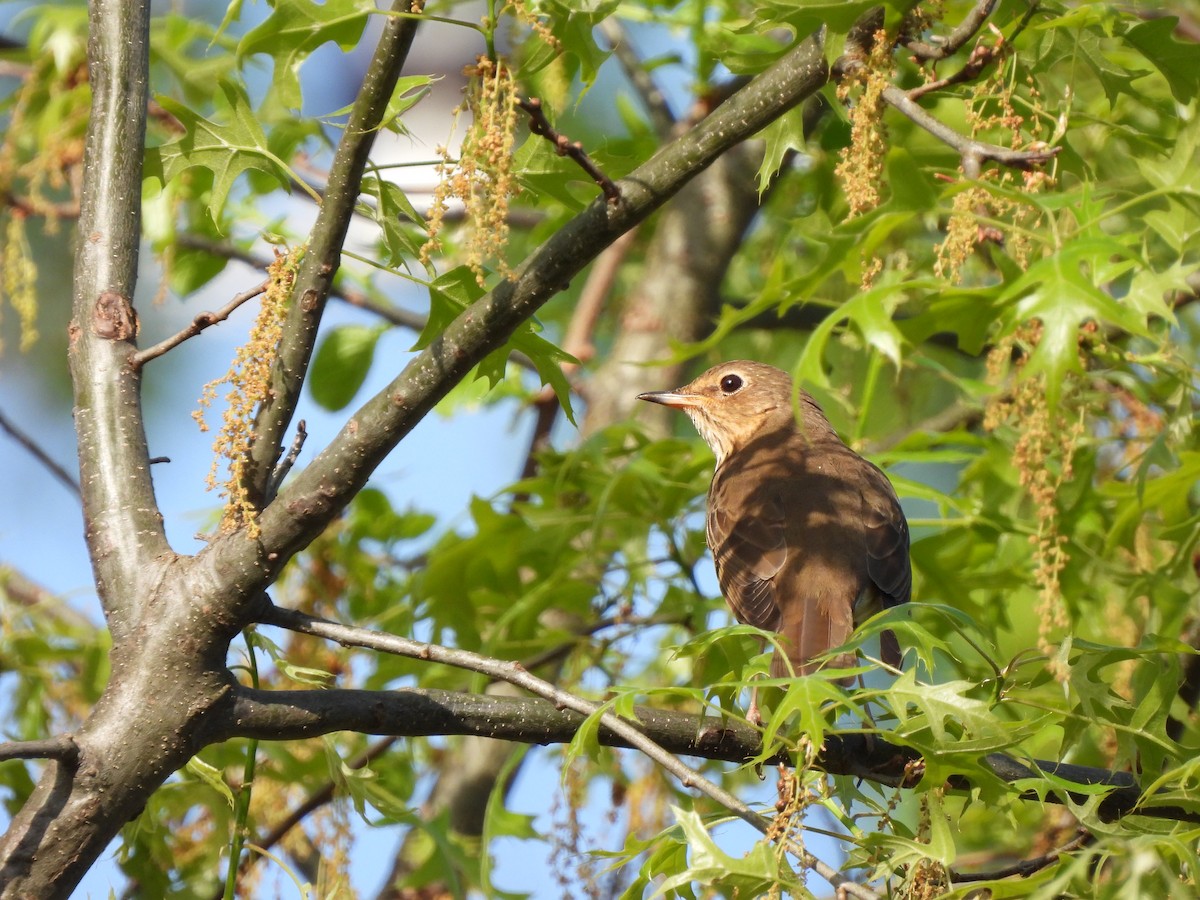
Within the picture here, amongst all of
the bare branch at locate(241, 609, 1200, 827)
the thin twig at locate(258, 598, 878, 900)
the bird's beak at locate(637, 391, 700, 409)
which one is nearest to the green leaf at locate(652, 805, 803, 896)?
the thin twig at locate(258, 598, 878, 900)

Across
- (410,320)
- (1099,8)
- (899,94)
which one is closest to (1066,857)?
(899,94)

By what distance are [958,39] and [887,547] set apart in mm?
2481

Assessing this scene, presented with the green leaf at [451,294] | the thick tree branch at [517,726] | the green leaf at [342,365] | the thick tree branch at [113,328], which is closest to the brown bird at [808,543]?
the thick tree branch at [517,726]

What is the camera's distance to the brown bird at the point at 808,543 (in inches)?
191

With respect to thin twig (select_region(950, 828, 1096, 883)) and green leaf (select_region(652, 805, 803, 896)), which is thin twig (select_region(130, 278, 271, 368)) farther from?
thin twig (select_region(950, 828, 1096, 883))

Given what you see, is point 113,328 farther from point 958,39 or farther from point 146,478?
point 958,39

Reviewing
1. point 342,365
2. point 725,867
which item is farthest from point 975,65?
point 342,365

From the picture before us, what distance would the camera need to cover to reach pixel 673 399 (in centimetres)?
645

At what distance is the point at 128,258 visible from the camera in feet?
10.7

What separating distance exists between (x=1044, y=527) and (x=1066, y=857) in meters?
1.85

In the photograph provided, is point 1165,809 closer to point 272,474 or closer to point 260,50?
point 272,474

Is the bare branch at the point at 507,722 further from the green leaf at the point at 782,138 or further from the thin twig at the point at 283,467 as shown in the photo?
the green leaf at the point at 782,138

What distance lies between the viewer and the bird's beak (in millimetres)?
6297

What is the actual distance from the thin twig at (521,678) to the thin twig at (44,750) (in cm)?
47
